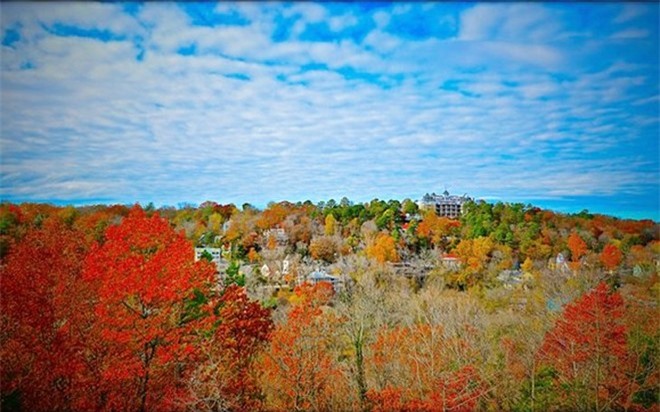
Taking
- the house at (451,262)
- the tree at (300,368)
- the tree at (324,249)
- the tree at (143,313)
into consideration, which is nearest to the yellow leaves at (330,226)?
the tree at (324,249)

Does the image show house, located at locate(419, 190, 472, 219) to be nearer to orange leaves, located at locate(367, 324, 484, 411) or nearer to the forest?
the forest

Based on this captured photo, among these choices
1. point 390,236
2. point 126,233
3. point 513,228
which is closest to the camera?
point 126,233

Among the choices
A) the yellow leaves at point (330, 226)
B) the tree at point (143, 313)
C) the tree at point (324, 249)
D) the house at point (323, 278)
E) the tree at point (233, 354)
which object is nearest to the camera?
the tree at point (143, 313)

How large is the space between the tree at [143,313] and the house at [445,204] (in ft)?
71.3

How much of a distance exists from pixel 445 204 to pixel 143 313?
79.1 feet

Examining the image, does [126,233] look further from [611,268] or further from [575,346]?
[611,268]

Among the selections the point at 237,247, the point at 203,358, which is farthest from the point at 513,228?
the point at 203,358

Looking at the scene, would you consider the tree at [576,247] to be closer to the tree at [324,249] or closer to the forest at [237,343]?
the forest at [237,343]

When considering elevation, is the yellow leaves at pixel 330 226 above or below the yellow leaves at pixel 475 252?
above

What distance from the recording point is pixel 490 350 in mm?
9688

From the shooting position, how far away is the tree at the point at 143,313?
6246 millimetres

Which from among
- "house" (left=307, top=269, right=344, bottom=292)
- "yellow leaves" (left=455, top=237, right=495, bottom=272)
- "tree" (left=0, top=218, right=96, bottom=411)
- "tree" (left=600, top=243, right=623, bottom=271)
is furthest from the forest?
"yellow leaves" (left=455, top=237, right=495, bottom=272)

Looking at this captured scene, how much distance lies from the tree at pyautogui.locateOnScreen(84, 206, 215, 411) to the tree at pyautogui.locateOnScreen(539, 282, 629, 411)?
6.03 metres

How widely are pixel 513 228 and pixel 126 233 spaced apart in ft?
67.8
